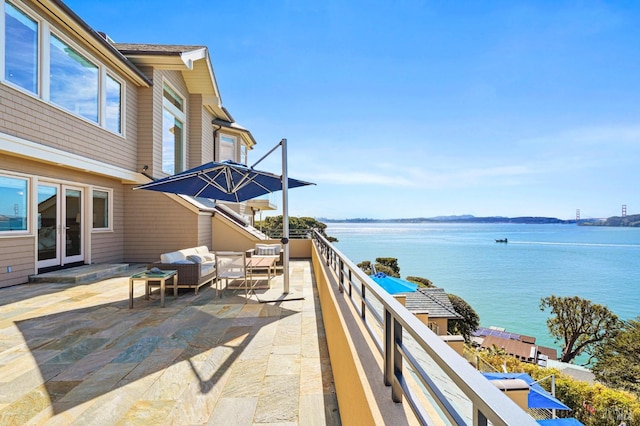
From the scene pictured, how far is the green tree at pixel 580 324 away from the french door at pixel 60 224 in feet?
90.3

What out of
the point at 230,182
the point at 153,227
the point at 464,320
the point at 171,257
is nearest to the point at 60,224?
the point at 153,227

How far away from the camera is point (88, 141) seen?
761 cm

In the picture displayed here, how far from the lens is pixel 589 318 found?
21.5 m

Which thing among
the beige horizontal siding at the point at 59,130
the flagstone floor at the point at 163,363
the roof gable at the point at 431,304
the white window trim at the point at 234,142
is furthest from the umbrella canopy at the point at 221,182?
the roof gable at the point at 431,304

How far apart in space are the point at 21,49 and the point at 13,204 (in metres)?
2.94

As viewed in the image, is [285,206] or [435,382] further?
[285,206]

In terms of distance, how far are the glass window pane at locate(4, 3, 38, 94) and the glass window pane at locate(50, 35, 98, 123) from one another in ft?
1.46

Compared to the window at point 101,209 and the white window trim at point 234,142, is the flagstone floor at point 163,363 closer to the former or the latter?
the window at point 101,209

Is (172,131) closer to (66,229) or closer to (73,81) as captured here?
(73,81)

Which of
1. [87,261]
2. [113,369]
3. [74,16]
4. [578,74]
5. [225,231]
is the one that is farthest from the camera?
[578,74]

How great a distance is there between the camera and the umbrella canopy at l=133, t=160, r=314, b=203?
5.80 meters

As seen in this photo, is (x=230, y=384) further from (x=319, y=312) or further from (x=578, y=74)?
(x=578, y=74)

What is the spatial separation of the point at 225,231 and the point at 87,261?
4071 mm

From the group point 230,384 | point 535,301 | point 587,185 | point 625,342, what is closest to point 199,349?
point 230,384
